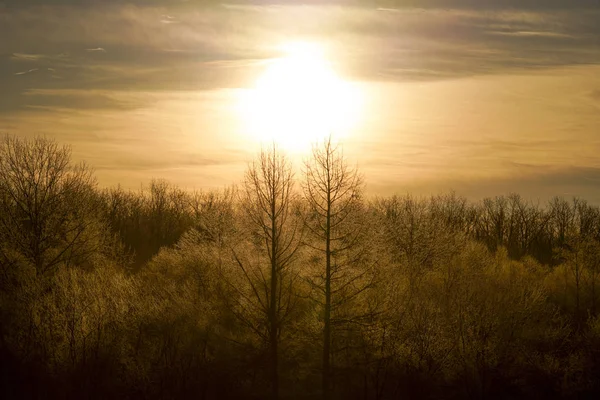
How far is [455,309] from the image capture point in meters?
59.9

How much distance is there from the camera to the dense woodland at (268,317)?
49500 millimetres

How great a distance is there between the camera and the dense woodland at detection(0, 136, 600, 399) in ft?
162

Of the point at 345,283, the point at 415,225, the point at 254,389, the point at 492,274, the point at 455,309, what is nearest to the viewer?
the point at 345,283

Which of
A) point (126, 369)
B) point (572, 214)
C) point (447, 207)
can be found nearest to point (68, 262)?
point (126, 369)

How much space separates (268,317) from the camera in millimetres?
48781

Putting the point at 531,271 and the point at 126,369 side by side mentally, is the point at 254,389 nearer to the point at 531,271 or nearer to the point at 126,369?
the point at 126,369

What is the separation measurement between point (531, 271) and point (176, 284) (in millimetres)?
39040

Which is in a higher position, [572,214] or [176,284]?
[572,214]

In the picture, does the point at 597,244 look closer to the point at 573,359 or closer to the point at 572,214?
the point at 573,359

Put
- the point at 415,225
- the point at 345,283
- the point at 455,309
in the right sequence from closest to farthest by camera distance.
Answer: the point at 345,283, the point at 455,309, the point at 415,225

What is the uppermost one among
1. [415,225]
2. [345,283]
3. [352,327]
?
[415,225]

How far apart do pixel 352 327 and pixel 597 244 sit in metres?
39.6

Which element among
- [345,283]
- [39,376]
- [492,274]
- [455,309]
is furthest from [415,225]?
[39,376]

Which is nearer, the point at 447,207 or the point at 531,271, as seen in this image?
the point at 531,271
